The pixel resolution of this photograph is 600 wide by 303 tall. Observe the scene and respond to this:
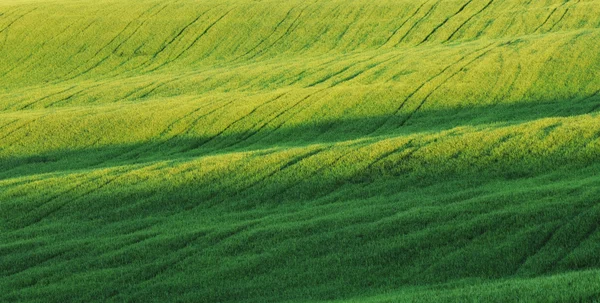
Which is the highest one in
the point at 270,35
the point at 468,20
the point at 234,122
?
the point at 270,35

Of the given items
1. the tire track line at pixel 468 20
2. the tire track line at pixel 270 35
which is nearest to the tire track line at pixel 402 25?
the tire track line at pixel 468 20

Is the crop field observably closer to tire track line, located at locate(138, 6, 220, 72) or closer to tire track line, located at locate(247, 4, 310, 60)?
tire track line, located at locate(138, 6, 220, 72)

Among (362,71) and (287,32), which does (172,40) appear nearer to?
(287,32)

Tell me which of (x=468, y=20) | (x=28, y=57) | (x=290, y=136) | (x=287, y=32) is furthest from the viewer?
(x=287, y=32)

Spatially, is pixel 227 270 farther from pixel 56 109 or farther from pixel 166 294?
pixel 56 109

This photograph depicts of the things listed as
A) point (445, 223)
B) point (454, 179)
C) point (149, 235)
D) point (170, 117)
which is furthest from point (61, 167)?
point (445, 223)

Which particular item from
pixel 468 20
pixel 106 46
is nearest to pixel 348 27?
pixel 468 20

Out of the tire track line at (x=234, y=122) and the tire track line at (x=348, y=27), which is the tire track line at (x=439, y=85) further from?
the tire track line at (x=348, y=27)
